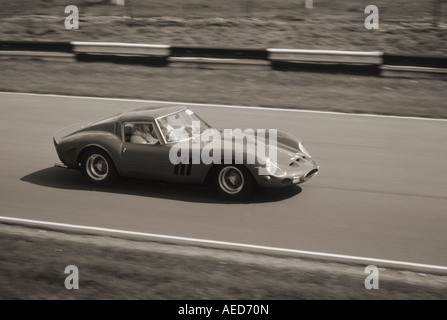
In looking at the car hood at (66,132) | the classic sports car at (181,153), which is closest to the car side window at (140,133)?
the classic sports car at (181,153)

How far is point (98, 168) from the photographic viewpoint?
9.84m

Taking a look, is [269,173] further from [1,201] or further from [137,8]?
[137,8]

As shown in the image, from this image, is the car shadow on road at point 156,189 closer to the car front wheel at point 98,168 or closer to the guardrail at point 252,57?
the car front wheel at point 98,168

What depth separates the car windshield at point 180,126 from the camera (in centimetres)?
938

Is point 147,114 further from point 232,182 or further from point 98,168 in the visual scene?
point 232,182

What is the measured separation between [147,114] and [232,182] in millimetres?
1616

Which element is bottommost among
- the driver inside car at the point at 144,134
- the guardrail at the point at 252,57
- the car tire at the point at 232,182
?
the car tire at the point at 232,182

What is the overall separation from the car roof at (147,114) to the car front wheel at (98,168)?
605 mm

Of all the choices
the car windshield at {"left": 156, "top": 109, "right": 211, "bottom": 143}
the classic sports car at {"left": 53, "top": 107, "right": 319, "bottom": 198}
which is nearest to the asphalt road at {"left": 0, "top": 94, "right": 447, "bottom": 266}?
the classic sports car at {"left": 53, "top": 107, "right": 319, "bottom": 198}

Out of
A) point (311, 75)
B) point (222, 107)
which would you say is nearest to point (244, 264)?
point (222, 107)

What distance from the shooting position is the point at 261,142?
30.9 feet

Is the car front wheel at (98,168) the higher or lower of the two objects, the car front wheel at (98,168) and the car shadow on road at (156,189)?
the higher

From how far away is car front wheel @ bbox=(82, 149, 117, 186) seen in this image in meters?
9.65

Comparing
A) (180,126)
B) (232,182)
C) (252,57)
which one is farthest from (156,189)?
(252,57)
